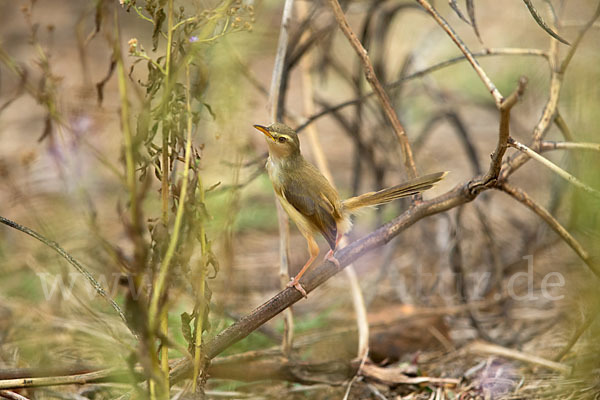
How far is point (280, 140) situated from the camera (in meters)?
2.73

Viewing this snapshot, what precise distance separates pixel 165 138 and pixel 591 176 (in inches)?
49.5

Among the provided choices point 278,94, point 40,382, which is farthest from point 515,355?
point 40,382

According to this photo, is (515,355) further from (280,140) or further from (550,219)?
(280,140)

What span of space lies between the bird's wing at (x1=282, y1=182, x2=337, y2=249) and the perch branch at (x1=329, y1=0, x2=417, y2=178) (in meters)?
0.40

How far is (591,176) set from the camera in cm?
188

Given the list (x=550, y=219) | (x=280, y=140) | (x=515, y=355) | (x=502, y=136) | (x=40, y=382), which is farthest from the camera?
(x=515, y=355)

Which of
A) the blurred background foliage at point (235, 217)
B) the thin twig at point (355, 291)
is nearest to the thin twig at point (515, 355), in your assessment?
the blurred background foliage at point (235, 217)

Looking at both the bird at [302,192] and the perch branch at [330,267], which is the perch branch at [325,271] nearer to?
the perch branch at [330,267]

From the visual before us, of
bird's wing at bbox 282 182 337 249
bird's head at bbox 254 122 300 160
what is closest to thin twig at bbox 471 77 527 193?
bird's wing at bbox 282 182 337 249

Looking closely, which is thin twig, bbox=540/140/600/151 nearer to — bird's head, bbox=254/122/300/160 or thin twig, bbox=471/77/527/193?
thin twig, bbox=471/77/527/193

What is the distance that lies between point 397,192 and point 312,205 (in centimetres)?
41

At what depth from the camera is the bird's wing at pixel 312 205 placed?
9.00ft

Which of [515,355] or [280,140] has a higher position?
[280,140]

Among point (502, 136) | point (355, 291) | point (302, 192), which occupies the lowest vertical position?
point (355, 291)
